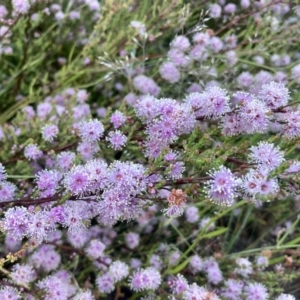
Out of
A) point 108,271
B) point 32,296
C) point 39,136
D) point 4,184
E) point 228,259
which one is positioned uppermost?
point 4,184

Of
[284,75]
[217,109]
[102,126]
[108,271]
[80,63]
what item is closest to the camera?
[217,109]

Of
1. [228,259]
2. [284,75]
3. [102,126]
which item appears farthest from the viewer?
[284,75]

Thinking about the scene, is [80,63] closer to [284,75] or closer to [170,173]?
[284,75]

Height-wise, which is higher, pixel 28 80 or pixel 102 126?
pixel 102 126

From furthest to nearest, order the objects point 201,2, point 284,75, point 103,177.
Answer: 1. point 201,2
2. point 284,75
3. point 103,177

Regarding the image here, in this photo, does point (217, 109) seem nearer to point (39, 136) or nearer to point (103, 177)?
point (103, 177)

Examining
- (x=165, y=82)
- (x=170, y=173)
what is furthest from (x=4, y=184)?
(x=165, y=82)

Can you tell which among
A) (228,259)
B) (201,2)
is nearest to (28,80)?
(201,2)

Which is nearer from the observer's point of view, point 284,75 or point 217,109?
point 217,109

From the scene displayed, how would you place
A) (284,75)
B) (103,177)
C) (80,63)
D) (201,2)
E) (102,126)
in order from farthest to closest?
(201,2)
(80,63)
(284,75)
(102,126)
(103,177)
